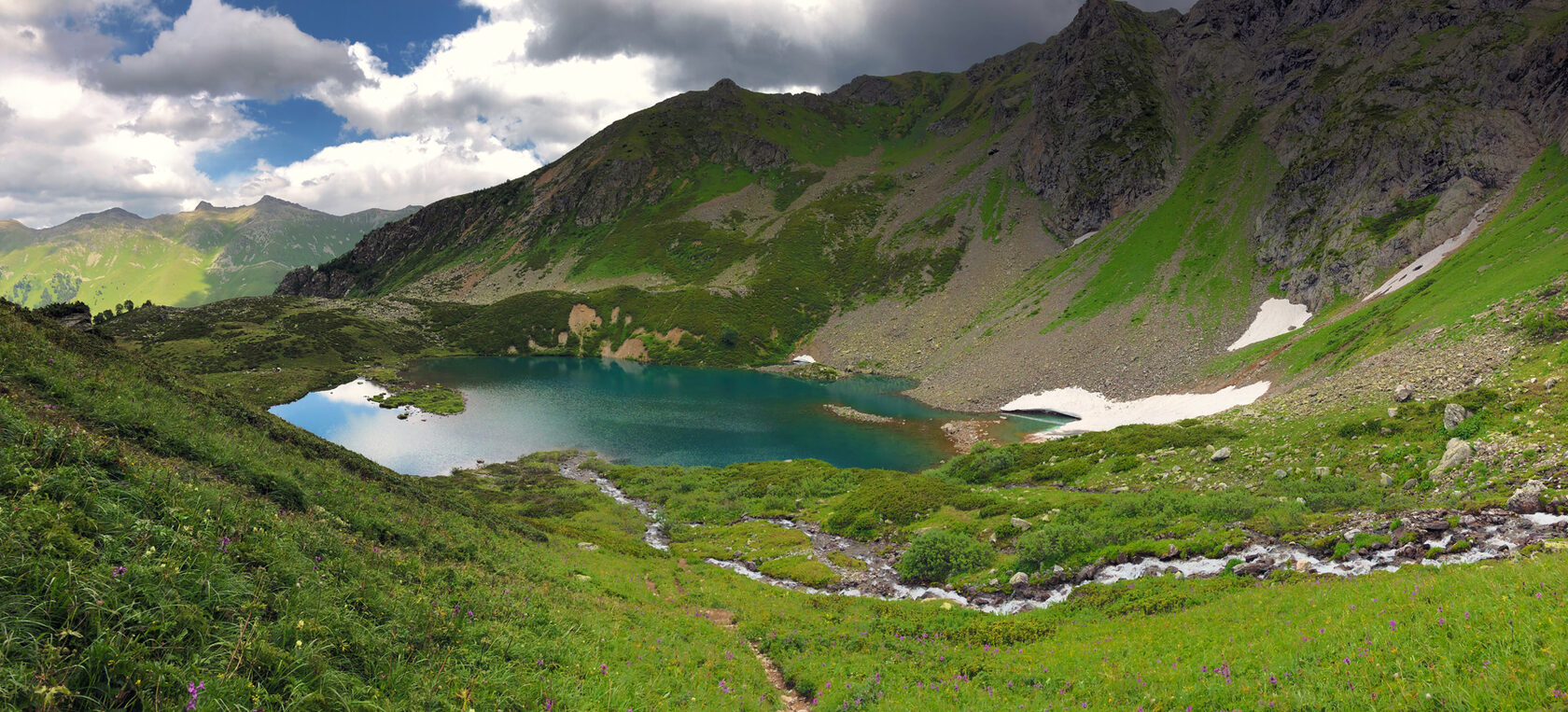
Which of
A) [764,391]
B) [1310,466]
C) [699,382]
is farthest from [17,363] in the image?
[699,382]

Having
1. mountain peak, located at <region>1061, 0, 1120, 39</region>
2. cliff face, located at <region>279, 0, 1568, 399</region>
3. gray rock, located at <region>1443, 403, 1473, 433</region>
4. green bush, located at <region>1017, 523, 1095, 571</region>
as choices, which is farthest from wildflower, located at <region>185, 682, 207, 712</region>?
mountain peak, located at <region>1061, 0, 1120, 39</region>

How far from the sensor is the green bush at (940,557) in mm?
25125

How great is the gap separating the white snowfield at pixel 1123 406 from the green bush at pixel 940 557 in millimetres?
38671

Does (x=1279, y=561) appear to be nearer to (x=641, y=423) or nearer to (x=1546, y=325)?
(x=1546, y=325)

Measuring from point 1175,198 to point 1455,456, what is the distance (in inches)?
5027

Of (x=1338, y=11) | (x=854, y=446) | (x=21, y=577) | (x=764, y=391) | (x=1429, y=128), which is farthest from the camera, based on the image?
(x=1338, y=11)

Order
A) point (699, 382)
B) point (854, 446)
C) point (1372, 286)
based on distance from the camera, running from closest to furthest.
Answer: point (854, 446), point (1372, 286), point (699, 382)

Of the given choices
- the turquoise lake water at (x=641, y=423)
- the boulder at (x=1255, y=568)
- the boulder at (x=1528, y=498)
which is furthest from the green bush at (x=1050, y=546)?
the turquoise lake water at (x=641, y=423)

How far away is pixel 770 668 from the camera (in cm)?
1566

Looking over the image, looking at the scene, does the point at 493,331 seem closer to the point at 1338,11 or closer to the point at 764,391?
the point at 764,391

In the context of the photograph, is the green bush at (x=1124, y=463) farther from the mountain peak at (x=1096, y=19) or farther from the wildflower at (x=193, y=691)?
the mountain peak at (x=1096, y=19)

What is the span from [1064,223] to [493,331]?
5972 inches

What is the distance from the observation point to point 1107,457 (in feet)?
132

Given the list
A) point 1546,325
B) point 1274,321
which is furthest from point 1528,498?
point 1274,321
